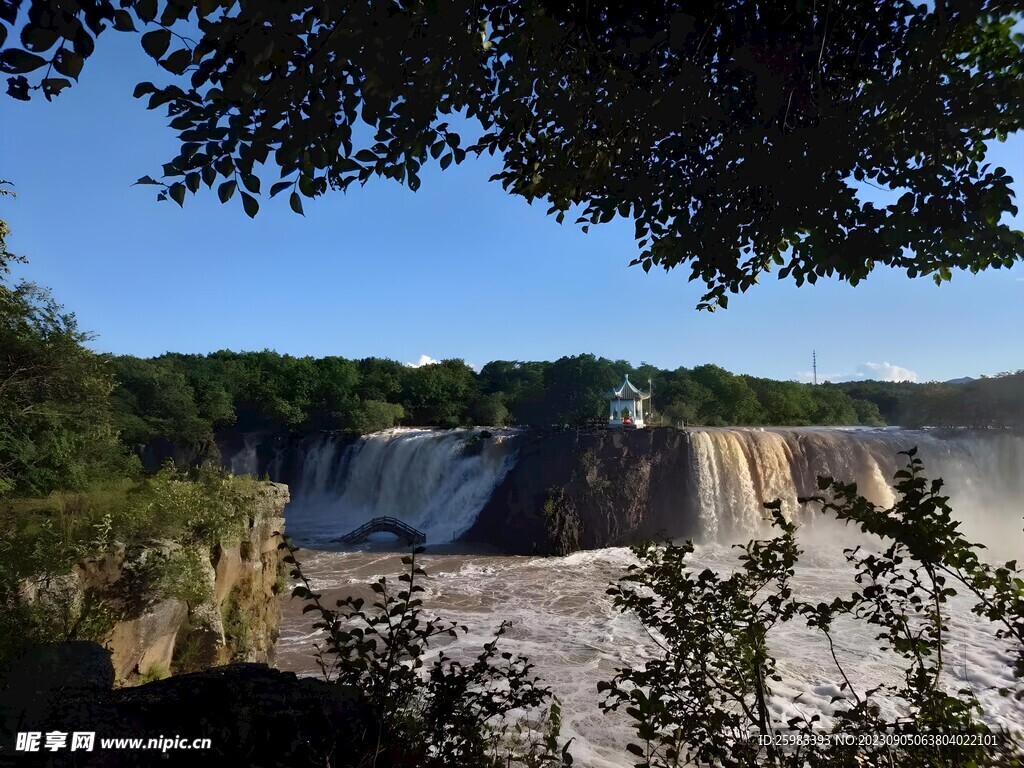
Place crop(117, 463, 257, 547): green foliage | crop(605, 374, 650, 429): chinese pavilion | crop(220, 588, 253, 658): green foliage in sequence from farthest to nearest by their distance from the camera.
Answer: crop(605, 374, 650, 429): chinese pavilion
crop(220, 588, 253, 658): green foliage
crop(117, 463, 257, 547): green foliage

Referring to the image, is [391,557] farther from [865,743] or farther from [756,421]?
[756,421]

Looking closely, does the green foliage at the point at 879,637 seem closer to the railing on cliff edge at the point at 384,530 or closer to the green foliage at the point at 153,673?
the green foliage at the point at 153,673

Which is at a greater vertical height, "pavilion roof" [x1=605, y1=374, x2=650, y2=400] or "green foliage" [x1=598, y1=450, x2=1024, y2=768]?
"pavilion roof" [x1=605, y1=374, x2=650, y2=400]

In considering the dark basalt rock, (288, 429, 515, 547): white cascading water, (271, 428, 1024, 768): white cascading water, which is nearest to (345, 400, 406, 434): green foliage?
(271, 428, 1024, 768): white cascading water

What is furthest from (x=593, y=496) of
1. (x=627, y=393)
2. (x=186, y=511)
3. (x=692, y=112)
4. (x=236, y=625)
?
(x=692, y=112)

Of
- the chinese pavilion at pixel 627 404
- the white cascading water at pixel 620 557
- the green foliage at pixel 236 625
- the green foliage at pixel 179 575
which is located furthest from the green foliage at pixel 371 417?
the green foliage at pixel 179 575

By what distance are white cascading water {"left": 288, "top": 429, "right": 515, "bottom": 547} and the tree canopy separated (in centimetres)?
2131

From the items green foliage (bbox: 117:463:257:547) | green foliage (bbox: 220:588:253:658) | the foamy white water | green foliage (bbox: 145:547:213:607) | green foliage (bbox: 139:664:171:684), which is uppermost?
green foliage (bbox: 117:463:257:547)

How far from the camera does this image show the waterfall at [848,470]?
21125 mm

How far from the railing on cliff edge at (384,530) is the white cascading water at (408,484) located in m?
0.91

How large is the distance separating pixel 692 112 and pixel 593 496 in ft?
66.6

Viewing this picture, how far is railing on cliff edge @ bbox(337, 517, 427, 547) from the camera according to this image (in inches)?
895

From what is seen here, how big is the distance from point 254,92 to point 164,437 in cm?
3395

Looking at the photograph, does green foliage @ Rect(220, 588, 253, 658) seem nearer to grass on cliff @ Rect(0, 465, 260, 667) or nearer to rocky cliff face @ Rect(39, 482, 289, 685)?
rocky cliff face @ Rect(39, 482, 289, 685)
